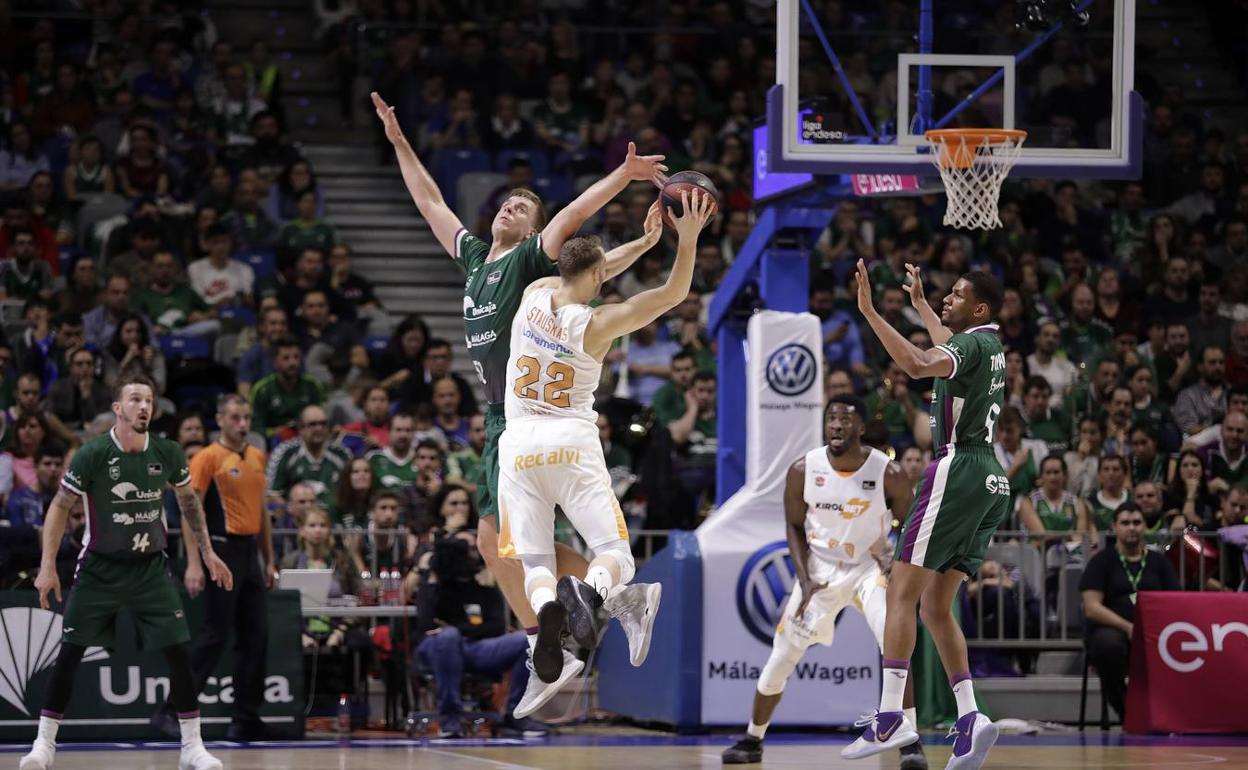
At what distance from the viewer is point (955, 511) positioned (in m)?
9.83

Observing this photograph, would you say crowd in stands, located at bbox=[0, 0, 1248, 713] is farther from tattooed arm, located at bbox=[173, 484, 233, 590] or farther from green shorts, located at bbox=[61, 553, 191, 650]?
green shorts, located at bbox=[61, 553, 191, 650]

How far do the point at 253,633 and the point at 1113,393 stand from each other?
27.6ft

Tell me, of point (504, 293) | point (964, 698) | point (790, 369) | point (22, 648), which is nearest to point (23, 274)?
point (22, 648)

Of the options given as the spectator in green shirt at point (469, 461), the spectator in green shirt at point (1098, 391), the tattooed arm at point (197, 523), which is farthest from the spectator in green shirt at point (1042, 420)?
the tattooed arm at point (197, 523)

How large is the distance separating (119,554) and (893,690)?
4.56 metres

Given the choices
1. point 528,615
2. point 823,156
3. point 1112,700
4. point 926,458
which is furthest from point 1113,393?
point 528,615

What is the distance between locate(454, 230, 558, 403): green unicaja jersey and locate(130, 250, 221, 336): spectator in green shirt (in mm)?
7621

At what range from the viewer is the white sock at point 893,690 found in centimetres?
1016

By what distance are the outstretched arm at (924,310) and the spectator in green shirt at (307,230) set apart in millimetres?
8544

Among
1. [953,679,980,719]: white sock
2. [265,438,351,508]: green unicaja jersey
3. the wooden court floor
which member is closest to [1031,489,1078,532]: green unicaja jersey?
the wooden court floor

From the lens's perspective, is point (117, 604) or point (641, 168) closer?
point (641, 168)

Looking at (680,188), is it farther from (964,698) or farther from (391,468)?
(391,468)

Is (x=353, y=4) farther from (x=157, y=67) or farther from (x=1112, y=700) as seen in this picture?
(x=1112, y=700)

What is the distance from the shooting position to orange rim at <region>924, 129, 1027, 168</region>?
11.4 m
